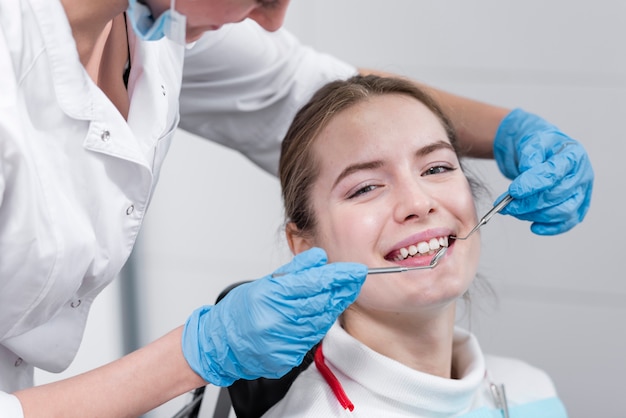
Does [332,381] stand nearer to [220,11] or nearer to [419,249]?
[419,249]

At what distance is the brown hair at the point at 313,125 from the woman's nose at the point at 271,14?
40 cm

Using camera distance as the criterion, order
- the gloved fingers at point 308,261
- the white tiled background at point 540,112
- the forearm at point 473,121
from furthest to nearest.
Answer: the white tiled background at point 540,112
the forearm at point 473,121
the gloved fingers at point 308,261

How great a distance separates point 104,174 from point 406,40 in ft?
4.25

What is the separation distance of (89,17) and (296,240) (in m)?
0.59

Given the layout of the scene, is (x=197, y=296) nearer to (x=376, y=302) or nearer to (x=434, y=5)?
(x=434, y=5)

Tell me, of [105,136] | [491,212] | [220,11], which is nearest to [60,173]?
[105,136]

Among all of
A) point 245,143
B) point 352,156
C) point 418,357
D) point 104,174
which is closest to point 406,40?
point 245,143

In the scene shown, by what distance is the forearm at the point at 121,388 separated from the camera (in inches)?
41.9

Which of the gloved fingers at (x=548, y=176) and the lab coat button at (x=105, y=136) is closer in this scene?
the lab coat button at (x=105, y=136)

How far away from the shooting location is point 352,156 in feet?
4.67

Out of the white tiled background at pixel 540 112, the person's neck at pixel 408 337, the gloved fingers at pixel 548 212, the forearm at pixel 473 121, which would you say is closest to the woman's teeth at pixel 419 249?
the person's neck at pixel 408 337

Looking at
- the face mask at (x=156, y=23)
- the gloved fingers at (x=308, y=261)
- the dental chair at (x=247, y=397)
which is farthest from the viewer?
the dental chair at (x=247, y=397)

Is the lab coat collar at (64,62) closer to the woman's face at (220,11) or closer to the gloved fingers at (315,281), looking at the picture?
the woman's face at (220,11)

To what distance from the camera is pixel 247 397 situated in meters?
1.55
